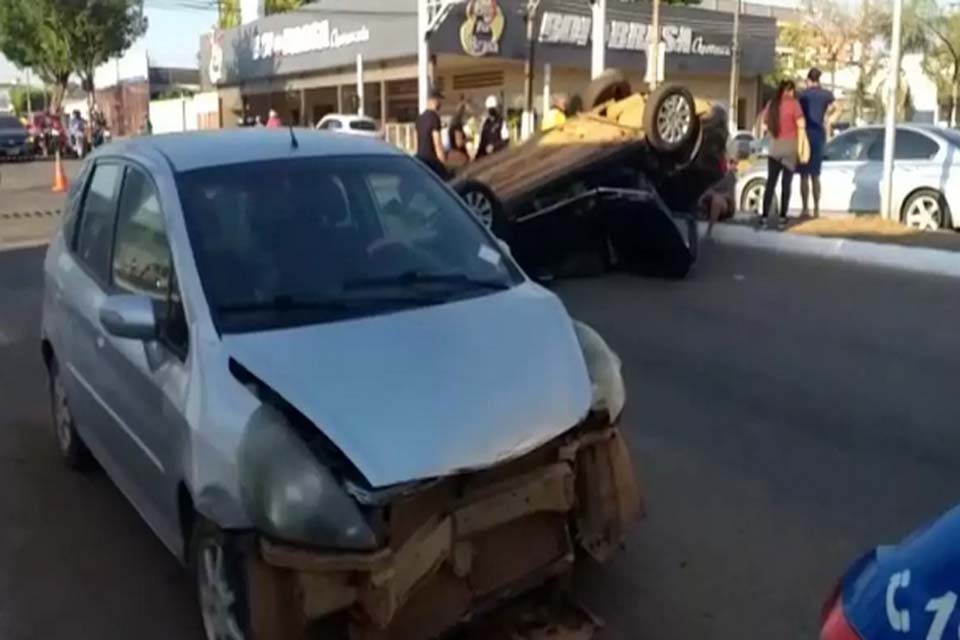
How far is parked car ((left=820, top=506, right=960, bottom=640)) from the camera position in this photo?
5.90 feet

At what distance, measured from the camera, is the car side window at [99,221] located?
4.99 meters

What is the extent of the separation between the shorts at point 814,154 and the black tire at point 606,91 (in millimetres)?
2474

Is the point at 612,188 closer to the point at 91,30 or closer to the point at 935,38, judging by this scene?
the point at 91,30

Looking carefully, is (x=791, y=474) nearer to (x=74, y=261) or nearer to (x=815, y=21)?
(x=74, y=261)

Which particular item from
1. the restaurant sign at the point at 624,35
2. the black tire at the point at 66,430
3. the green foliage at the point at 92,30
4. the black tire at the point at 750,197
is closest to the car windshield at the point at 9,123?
the green foliage at the point at 92,30

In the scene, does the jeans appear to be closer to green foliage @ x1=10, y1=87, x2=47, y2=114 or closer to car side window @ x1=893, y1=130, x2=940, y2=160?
car side window @ x1=893, y1=130, x2=940, y2=160

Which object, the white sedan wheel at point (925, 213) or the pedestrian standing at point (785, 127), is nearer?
the pedestrian standing at point (785, 127)

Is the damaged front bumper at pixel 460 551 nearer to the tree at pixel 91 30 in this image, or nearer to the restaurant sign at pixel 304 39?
the restaurant sign at pixel 304 39

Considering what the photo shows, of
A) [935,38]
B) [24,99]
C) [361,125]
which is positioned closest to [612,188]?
[361,125]

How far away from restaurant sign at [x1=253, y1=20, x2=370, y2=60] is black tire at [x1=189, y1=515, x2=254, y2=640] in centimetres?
3490

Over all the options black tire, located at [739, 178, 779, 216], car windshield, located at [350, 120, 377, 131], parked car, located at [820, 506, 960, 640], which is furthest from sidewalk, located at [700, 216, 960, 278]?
car windshield, located at [350, 120, 377, 131]

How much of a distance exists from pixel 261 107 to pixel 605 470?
47.3 m

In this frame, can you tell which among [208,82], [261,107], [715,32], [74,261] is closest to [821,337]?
[74,261]

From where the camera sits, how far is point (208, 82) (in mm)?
52625
